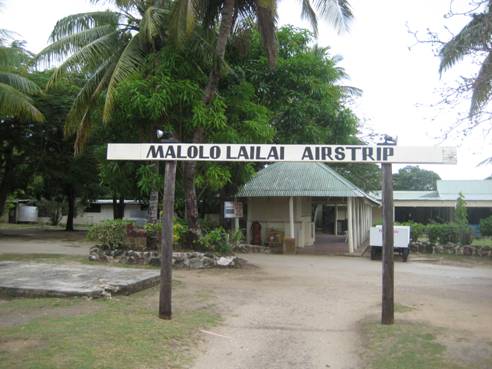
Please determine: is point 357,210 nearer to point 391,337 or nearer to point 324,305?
point 324,305

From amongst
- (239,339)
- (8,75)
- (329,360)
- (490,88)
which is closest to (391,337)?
(329,360)

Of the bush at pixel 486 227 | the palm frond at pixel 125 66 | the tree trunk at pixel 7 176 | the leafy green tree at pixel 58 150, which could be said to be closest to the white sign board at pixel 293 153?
the palm frond at pixel 125 66

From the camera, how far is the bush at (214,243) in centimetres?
1556

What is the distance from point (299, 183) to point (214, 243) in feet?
24.4

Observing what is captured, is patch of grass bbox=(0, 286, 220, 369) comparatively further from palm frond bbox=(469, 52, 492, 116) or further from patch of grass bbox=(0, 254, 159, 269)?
patch of grass bbox=(0, 254, 159, 269)

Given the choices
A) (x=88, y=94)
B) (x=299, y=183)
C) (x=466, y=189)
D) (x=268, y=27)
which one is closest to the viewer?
(x=268, y=27)

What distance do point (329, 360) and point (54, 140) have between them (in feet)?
78.3

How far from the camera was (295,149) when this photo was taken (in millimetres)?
7836

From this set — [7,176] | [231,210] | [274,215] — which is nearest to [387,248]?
[231,210]

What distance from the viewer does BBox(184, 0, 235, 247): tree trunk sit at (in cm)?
1470

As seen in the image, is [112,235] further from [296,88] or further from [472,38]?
[472,38]

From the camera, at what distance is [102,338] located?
20.6ft

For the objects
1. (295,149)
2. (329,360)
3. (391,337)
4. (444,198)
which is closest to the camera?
(329,360)

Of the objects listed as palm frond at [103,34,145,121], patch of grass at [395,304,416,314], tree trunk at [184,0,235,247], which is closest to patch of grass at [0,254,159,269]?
tree trunk at [184,0,235,247]
